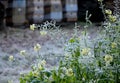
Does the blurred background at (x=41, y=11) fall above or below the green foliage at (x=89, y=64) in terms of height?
below

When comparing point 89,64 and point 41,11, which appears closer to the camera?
point 89,64

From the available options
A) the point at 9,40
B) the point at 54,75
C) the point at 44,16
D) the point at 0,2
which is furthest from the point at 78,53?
the point at 44,16

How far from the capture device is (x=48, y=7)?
4613 mm

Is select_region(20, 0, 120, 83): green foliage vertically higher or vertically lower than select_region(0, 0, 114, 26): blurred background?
higher

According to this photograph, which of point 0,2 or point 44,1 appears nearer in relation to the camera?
point 0,2

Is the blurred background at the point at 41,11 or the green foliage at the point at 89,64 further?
the blurred background at the point at 41,11

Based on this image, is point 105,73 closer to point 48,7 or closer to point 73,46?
point 73,46

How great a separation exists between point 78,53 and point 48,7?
298 centimetres

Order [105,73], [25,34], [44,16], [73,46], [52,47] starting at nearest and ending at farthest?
[105,73] < [73,46] < [52,47] < [25,34] < [44,16]

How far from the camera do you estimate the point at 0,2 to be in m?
4.18

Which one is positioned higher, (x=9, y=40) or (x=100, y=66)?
(x=100, y=66)

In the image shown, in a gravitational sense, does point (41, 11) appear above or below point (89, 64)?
below

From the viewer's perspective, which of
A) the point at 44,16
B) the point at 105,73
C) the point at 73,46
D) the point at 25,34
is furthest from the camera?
the point at 44,16

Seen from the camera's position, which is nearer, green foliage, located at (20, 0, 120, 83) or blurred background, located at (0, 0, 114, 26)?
green foliage, located at (20, 0, 120, 83)
